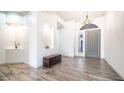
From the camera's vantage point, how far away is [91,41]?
6852 millimetres

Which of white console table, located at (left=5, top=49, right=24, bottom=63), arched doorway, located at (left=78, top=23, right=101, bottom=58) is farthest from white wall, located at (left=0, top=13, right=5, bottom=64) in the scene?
arched doorway, located at (left=78, top=23, right=101, bottom=58)

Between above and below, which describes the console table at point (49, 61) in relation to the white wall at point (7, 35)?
below

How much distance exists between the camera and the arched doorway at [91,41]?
6535mm

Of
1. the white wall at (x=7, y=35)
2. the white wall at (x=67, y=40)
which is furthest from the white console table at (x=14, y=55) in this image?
the white wall at (x=67, y=40)

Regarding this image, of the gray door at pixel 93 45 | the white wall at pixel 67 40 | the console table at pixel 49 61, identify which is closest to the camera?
the console table at pixel 49 61

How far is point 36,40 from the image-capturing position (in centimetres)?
479

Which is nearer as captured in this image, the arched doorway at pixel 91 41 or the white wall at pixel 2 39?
the white wall at pixel 2 39

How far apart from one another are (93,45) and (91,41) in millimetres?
270

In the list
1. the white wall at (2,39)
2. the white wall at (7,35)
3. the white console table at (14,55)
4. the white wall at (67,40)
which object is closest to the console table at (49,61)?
the white console table at (14,55)

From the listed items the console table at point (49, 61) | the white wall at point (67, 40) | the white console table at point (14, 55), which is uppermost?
the white wall at point (67, 40)

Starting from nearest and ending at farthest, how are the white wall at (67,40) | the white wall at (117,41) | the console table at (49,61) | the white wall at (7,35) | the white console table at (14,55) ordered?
the white wall at (117,41) < the console table at (49,61) < the white wall at (7,35) < the white console table at (14,55) < the white wall at (67,40)

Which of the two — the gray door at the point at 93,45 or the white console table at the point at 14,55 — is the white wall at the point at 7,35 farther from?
the gray door at the point at 93,45
